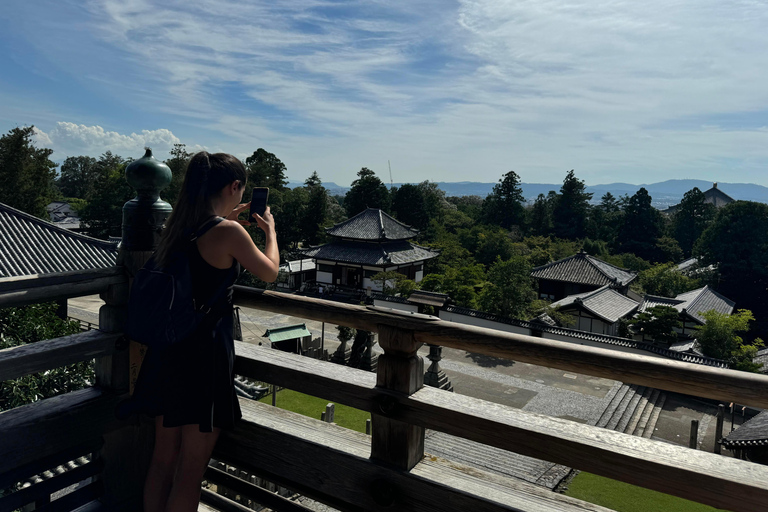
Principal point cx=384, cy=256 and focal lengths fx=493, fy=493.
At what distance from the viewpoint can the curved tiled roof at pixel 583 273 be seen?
2309 cm

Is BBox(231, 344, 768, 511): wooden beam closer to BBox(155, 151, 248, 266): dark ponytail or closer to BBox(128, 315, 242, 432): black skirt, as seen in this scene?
BBox(128, 315, 242, 432): black skirt

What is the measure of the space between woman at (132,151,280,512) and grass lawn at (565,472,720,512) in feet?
22.3

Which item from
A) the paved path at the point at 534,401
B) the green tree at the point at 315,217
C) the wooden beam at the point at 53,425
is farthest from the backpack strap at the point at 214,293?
the green tree at the point at 315,217

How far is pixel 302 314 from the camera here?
176 centimetres

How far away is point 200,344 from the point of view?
1.62 meters

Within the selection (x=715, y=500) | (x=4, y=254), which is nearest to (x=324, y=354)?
(x=4, y=254)

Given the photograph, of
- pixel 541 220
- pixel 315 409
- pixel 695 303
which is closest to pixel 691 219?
pixel 541 220

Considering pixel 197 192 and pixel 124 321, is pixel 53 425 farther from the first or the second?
pixel 197 192

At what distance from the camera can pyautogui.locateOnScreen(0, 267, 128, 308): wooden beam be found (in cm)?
150

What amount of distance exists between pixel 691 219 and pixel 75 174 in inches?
2628

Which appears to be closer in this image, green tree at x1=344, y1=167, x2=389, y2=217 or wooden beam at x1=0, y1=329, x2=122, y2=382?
wooden beam at x1=0, y1=329, x2=122, y2=382

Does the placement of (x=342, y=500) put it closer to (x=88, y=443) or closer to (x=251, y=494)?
(x=251, y=494)

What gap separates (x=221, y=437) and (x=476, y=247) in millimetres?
31530

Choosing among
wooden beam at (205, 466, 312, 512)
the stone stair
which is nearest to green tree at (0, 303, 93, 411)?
wooden beam at (205, 466, 312, 512)
